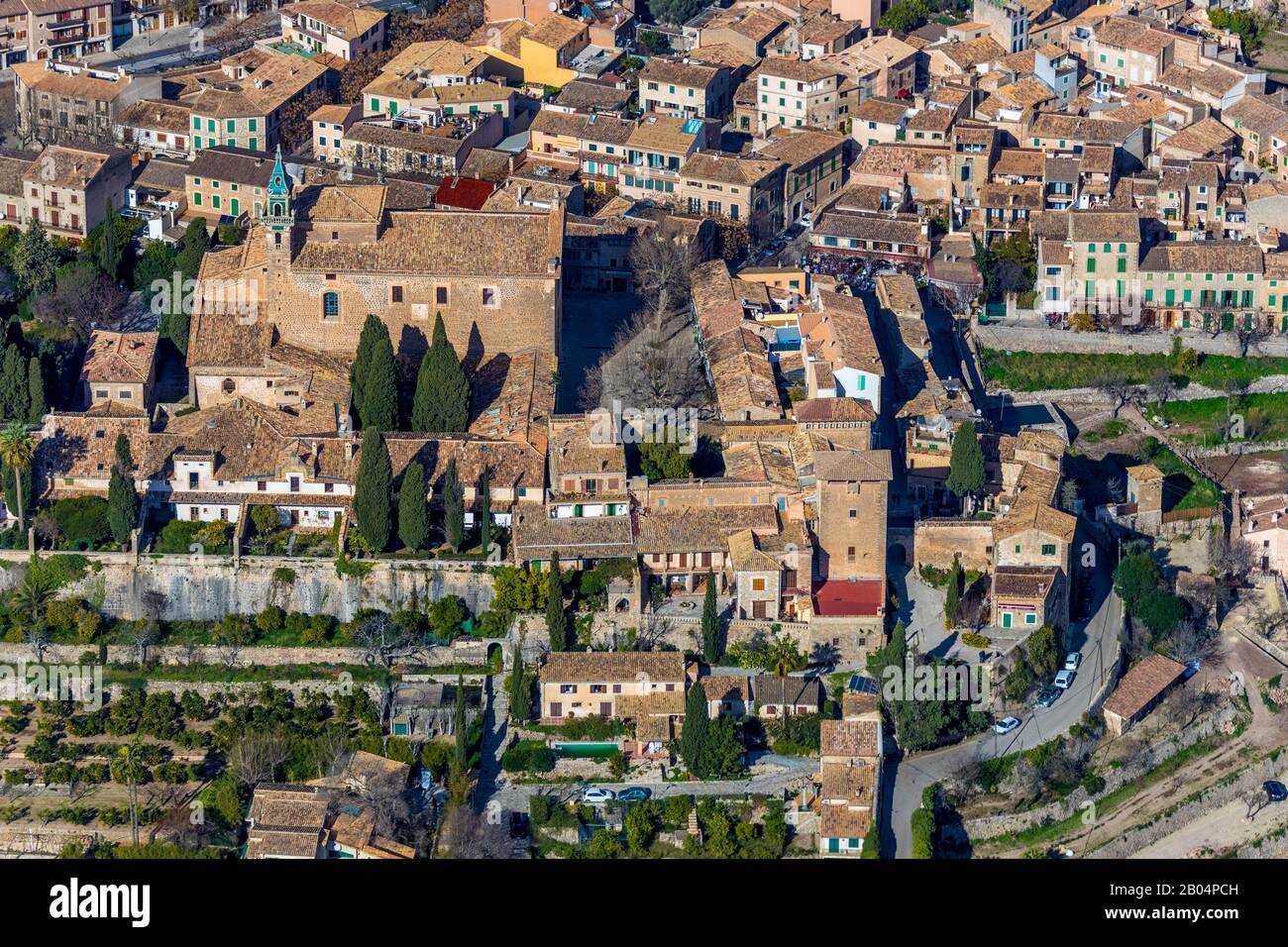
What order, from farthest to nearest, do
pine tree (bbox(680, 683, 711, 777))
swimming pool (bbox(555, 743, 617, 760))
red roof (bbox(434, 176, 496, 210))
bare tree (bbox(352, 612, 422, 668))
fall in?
red roof (bbox(434, 176, 496, 210)) < bare tree (bbox(352, 612, 422, 668)) < swimming pool (bbox(555, 743, 617, 760)) < pine tree (bbox(680, 683, 711, 777))

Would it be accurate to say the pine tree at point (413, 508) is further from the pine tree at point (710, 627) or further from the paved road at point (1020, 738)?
the paved road at point (1020, 738)

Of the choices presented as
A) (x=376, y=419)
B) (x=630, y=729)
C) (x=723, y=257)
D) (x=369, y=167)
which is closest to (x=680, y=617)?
(x=630, y=729)

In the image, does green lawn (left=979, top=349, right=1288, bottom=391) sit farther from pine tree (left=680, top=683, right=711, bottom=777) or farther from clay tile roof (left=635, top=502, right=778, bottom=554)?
pine tree (left=680, top=683, right=711, bottom=777)

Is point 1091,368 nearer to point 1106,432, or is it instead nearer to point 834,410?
point 1106,432

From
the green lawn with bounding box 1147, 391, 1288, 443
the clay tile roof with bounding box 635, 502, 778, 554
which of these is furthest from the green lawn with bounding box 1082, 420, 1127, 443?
the clay tile roof with bounding box 635, 502, 778, 554

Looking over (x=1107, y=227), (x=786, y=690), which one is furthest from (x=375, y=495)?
(x=1107, y=227)

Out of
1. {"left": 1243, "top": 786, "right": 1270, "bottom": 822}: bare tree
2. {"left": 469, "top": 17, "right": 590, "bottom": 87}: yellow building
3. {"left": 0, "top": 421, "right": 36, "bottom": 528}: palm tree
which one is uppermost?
{"left": 469, "top": 17, "right": 590, "bottom": 87}: yellow building
